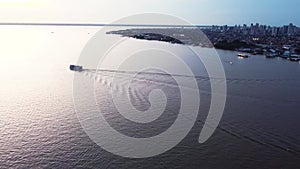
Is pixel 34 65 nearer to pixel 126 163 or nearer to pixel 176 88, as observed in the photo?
pixel 176 88

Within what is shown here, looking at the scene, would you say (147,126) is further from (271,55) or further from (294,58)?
(271,55)

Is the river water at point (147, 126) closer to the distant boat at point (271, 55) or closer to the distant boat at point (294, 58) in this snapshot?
the distant boat at point (294, 58)

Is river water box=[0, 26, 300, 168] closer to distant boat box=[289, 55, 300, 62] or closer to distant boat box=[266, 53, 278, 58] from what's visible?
distant boat box=[289, 55, 300, 62]

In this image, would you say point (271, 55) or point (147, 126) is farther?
point (271, 55)

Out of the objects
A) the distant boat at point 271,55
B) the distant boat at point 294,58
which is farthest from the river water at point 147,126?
the distant boat at point 271,55

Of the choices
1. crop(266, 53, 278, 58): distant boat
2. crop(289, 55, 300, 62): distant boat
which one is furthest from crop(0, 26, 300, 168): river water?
crop(266, 53, 278, 58): distant boat

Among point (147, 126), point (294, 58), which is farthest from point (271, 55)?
point (147, 126)

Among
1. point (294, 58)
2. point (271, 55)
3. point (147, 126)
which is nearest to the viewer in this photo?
point (147, 126)

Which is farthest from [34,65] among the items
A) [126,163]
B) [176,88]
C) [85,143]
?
[126,163]

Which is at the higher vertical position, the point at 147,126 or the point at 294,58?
the point at 294,58
